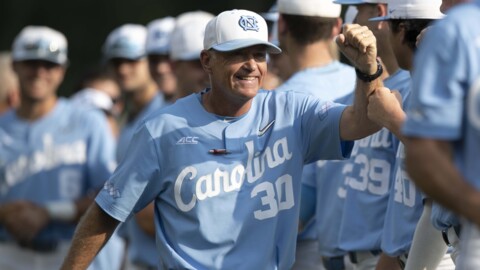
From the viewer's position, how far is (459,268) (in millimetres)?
4305

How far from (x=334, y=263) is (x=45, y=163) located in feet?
10.0

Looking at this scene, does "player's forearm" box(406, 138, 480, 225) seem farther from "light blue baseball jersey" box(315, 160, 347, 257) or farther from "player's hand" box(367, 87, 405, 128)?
"light blue baseball jersey" box(315, 160, 347, 257)

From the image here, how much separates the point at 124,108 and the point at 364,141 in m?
9.02

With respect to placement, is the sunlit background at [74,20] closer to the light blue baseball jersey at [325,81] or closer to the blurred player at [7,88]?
the blurred player at [7,88]

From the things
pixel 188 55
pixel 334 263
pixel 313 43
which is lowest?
pixel 334 263

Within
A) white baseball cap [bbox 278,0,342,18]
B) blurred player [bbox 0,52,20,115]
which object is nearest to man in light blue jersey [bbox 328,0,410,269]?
white baseball cap [bbox 278,0,342,18]

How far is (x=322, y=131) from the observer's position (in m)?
5.49

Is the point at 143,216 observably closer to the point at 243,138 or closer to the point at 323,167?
the point at 323,167

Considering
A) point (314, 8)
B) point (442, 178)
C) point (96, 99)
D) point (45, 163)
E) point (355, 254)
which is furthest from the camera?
point (96, 99)

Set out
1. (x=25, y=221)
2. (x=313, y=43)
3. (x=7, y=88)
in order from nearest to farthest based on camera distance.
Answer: (x=313, y=43)
(x=25, y=221)
(x=7, y=88)

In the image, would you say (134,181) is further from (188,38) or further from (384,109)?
(188,38)

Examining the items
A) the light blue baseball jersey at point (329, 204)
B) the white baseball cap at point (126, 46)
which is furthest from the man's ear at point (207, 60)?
the white baseball cap at point (126, 46)

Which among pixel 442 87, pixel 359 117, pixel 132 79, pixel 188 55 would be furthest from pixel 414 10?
pixel 132 79

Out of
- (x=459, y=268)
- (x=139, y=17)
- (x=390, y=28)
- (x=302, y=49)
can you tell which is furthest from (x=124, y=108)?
(x=459, y=268)
